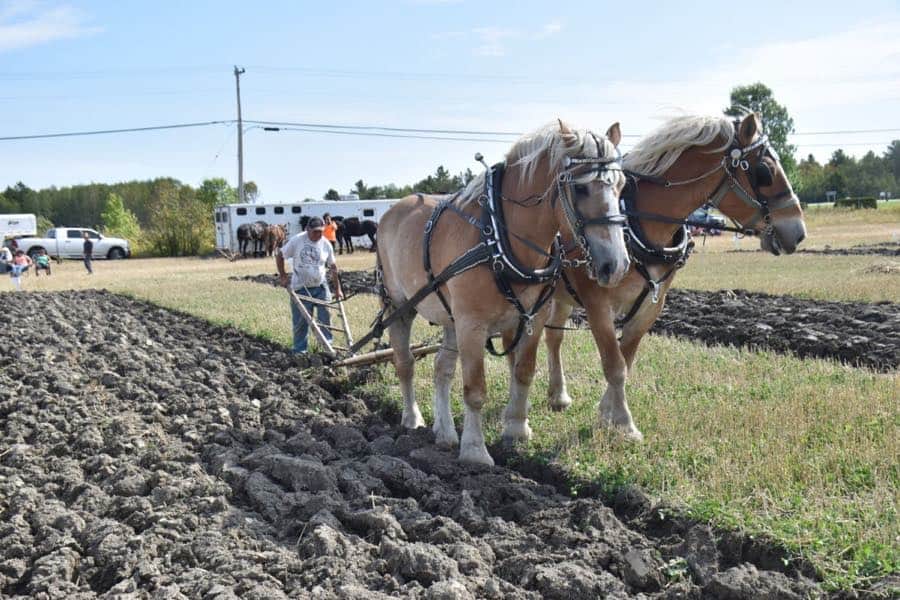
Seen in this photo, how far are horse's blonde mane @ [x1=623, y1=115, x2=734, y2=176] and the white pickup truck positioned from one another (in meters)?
37.9

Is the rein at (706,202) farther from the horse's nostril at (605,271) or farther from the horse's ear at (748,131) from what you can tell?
the horse's nostril at (605,271)

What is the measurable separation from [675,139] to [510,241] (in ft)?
5.52

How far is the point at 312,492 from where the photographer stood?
5281mm

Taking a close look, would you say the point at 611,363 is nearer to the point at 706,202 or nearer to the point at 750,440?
the point at 750,440

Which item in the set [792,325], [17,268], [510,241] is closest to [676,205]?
[510,241]

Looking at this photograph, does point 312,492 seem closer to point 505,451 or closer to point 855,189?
point 505,451

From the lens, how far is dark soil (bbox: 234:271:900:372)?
916 centimetres

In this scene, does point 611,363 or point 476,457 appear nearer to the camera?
point 476,457

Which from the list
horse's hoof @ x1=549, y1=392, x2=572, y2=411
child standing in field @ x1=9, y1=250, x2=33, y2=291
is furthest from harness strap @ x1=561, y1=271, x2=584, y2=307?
child standing in field @ x1=9, y1=250, x2=33, y2=291

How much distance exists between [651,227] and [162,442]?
12.6 feet

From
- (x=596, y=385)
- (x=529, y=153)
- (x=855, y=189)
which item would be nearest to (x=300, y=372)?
(x=596, y=385)

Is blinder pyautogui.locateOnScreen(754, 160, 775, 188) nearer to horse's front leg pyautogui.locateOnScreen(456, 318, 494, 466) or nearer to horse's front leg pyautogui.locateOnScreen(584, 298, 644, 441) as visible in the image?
horse's front leg pyautogui.locateOnScreen(584, 298, 644, 441)

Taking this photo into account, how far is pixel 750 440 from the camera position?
5.61 metres

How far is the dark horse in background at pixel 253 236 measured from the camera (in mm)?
38812
